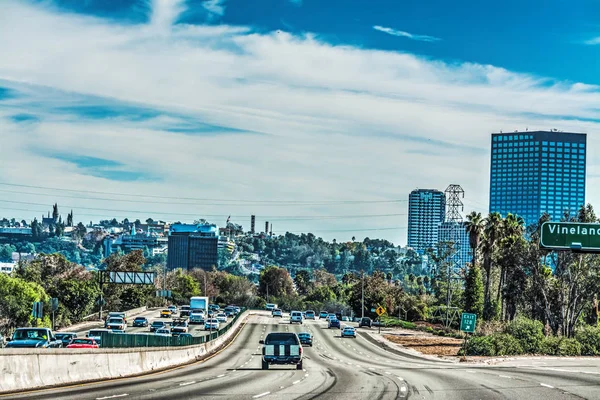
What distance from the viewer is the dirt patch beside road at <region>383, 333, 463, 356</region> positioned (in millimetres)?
75750

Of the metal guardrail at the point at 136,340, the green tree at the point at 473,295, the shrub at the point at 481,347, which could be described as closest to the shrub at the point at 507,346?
the shrub at the point at 481,347

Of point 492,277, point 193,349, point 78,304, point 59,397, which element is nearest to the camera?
point 59,397

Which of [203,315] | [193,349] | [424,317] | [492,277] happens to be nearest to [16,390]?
[193,349]

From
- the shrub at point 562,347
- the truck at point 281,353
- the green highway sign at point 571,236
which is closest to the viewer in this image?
the green highway sign at point 571,236

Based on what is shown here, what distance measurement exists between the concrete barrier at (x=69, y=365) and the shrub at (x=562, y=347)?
36.2 m

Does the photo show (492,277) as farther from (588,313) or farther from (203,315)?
(203,315)

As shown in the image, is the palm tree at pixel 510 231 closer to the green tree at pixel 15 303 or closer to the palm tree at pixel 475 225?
the palm tree at pixel 475 225

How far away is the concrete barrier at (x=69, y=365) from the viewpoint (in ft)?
75.8

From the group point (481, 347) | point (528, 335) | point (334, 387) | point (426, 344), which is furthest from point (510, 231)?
point (334, 387)

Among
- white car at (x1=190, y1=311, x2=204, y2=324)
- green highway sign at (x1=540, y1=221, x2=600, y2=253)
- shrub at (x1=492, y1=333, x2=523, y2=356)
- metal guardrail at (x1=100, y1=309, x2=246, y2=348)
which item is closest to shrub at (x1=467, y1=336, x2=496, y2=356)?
shrub at (x1=492, y1=333, x2=523, y2=356)

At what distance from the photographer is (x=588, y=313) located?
119 meters

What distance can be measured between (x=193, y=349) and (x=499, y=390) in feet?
97.5

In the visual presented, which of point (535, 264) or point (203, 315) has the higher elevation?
point (535, 264)

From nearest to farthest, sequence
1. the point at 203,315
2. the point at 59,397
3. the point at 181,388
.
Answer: the point at 59,397
the point at 181,388
the point at 203,315
